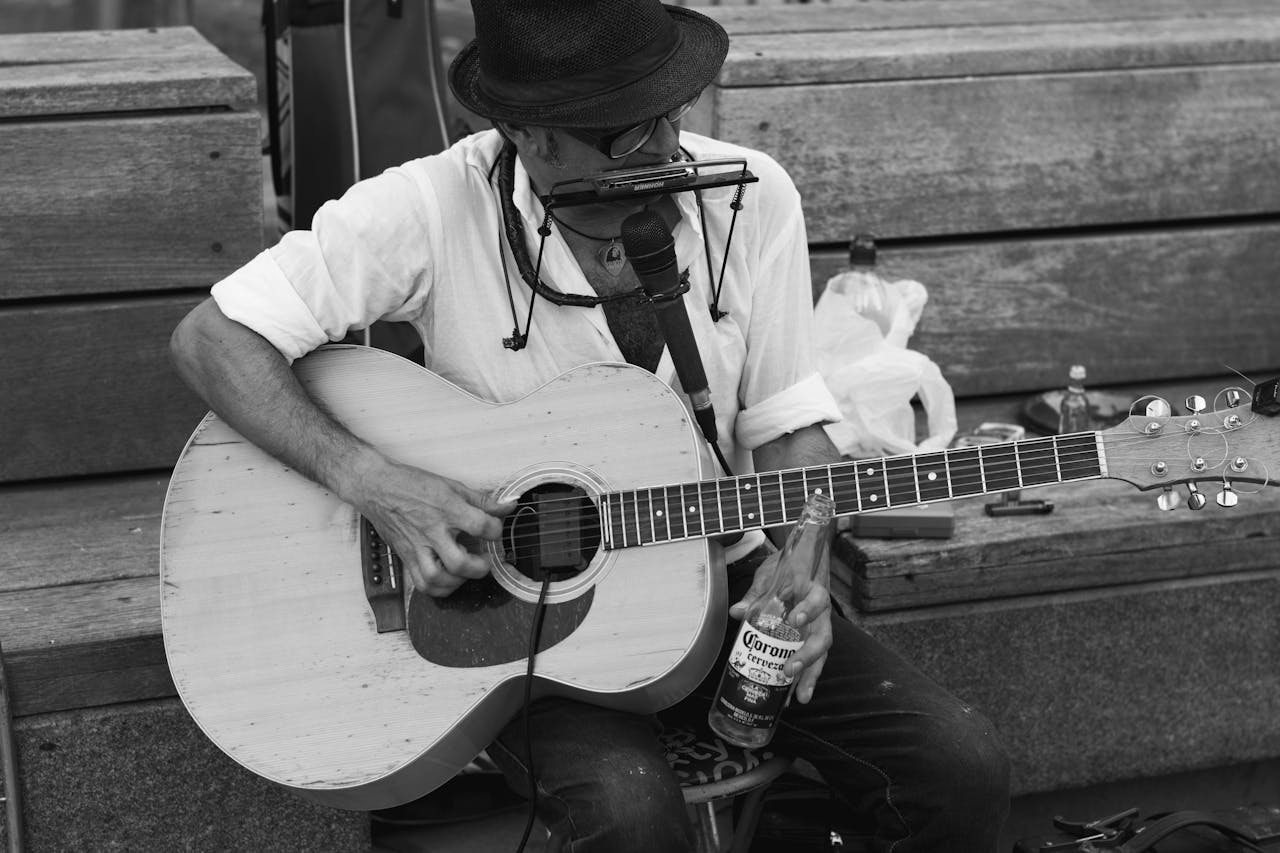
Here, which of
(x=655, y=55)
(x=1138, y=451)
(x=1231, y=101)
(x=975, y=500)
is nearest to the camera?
(x=1138, y=451)

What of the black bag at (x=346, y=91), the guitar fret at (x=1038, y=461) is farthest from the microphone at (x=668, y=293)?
the black bag at (x=346, y=91)

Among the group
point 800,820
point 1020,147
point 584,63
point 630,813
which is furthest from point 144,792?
point 1020,147

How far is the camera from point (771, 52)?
3.12m

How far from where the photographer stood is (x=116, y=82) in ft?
8.79

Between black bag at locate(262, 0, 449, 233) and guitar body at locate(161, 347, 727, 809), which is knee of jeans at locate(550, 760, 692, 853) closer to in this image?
guitar body at locate(161, 347, 727, 809)

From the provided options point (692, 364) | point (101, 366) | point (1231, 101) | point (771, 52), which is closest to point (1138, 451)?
point (692, 364)

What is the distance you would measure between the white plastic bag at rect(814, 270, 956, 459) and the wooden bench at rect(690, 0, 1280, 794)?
17cm

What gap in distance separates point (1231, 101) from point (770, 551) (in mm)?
1843

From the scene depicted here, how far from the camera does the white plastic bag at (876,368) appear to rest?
9.51 feet

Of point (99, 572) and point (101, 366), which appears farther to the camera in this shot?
point (101, 366)

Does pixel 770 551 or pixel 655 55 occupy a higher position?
pixel 655 55

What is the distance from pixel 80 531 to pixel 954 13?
2.45 metres

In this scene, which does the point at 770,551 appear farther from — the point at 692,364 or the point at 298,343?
the point at 298,343

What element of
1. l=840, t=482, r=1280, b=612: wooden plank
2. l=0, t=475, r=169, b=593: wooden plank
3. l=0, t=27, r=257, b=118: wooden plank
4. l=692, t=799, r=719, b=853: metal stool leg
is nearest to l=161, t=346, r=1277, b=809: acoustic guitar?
l=692, t=799, r=719, b=853: metal stool leg
